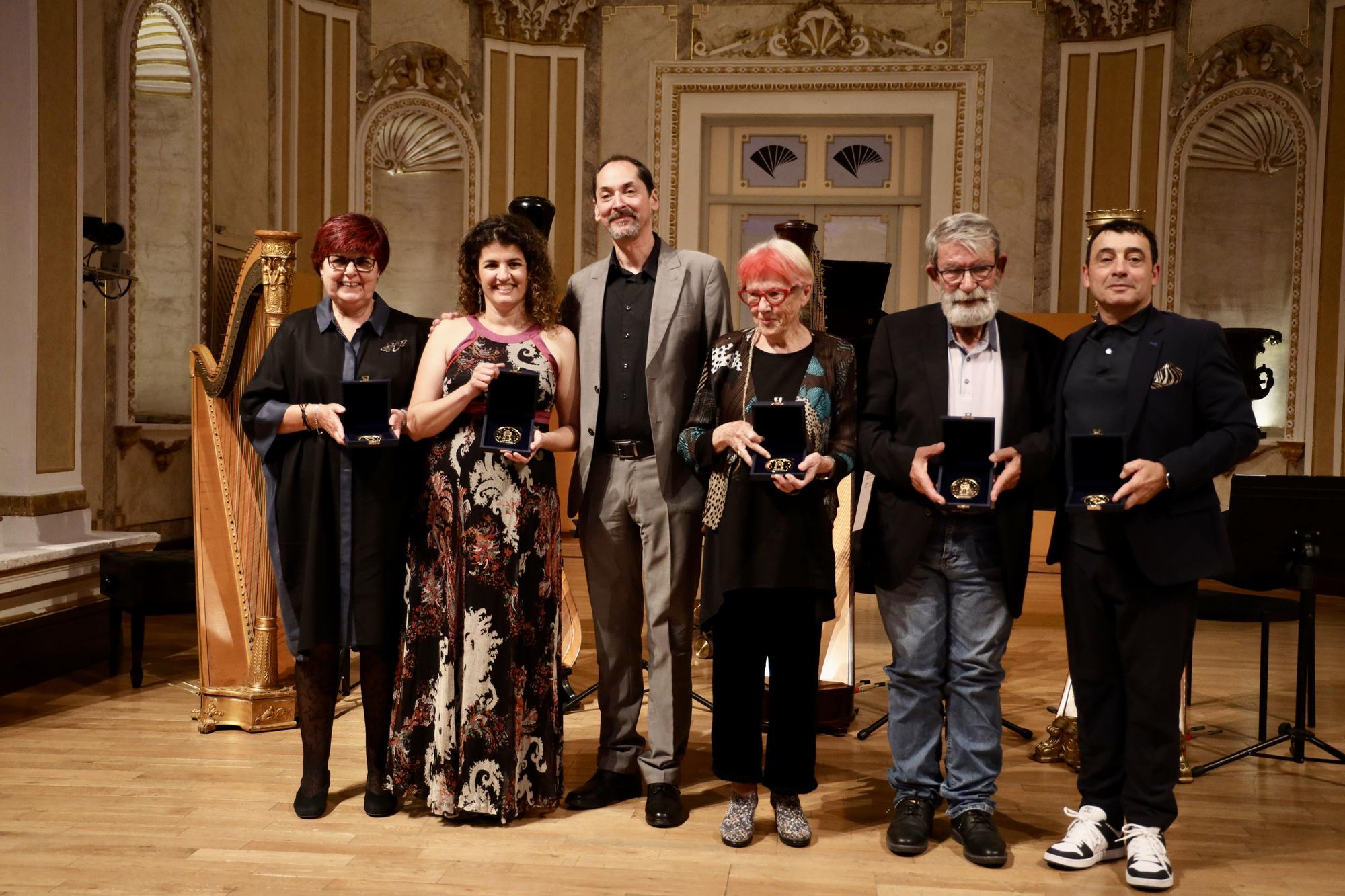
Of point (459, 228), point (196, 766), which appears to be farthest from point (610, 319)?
point (459, 228)

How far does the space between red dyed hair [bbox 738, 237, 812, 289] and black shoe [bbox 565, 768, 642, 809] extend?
149 cm

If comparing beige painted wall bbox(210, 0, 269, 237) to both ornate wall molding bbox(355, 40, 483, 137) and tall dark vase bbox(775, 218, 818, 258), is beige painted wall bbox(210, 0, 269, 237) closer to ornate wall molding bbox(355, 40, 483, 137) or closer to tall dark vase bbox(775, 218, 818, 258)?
ornate wall molding bbox(355, 40, 483, 137)

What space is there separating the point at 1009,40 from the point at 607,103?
3232 mm

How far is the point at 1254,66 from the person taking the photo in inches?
332

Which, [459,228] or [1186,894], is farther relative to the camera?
[459,228]

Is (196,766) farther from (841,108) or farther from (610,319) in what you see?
(841,108)

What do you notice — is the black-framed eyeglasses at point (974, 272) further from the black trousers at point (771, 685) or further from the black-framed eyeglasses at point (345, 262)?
the black-framed eyeglasses at point (345, 262)

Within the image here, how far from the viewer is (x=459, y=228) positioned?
9.48 metres

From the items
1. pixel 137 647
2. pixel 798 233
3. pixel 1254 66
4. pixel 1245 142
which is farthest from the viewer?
pixel 1245 142

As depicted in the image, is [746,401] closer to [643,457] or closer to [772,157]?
[643,457]

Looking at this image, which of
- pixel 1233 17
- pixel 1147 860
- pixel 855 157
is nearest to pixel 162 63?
pixel 855 157

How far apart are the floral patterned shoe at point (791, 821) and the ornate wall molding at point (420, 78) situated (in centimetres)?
739

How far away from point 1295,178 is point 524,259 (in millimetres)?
7488

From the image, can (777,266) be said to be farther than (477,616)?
No
